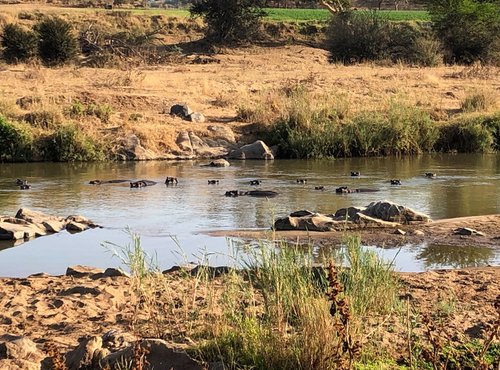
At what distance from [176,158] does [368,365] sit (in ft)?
53.0

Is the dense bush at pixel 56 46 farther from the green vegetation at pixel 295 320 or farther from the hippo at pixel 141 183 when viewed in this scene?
the green vegetation at pixel 295 320

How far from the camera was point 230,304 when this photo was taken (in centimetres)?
594

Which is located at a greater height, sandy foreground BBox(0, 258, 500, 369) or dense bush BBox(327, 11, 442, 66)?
dense bush BBox(327, 11, 442, 66)

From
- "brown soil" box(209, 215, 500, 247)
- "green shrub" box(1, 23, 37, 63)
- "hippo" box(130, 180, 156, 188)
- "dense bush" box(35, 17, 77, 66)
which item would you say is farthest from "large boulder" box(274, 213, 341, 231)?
"green shrub" box(1, 23, 37, 63)

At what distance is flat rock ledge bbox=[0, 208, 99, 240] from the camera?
468 inches

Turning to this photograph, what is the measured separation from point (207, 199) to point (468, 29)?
27424mm

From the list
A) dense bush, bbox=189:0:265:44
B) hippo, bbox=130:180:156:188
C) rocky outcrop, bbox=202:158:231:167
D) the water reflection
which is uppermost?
dense bush, bbox=189:0:265:44

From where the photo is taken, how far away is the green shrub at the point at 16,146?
65.7ft

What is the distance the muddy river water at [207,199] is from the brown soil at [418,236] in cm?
33

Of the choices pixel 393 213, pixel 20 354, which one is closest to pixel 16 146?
pixel 393 213

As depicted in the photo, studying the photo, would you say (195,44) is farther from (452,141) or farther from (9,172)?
(9,172)

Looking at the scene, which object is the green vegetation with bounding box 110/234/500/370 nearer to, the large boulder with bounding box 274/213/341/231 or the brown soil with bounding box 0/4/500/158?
the large boulder with bounding box 274/213/341/231

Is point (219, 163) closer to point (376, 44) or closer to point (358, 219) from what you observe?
point (358, 219)

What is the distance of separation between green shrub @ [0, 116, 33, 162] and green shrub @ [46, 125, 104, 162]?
47 cm
